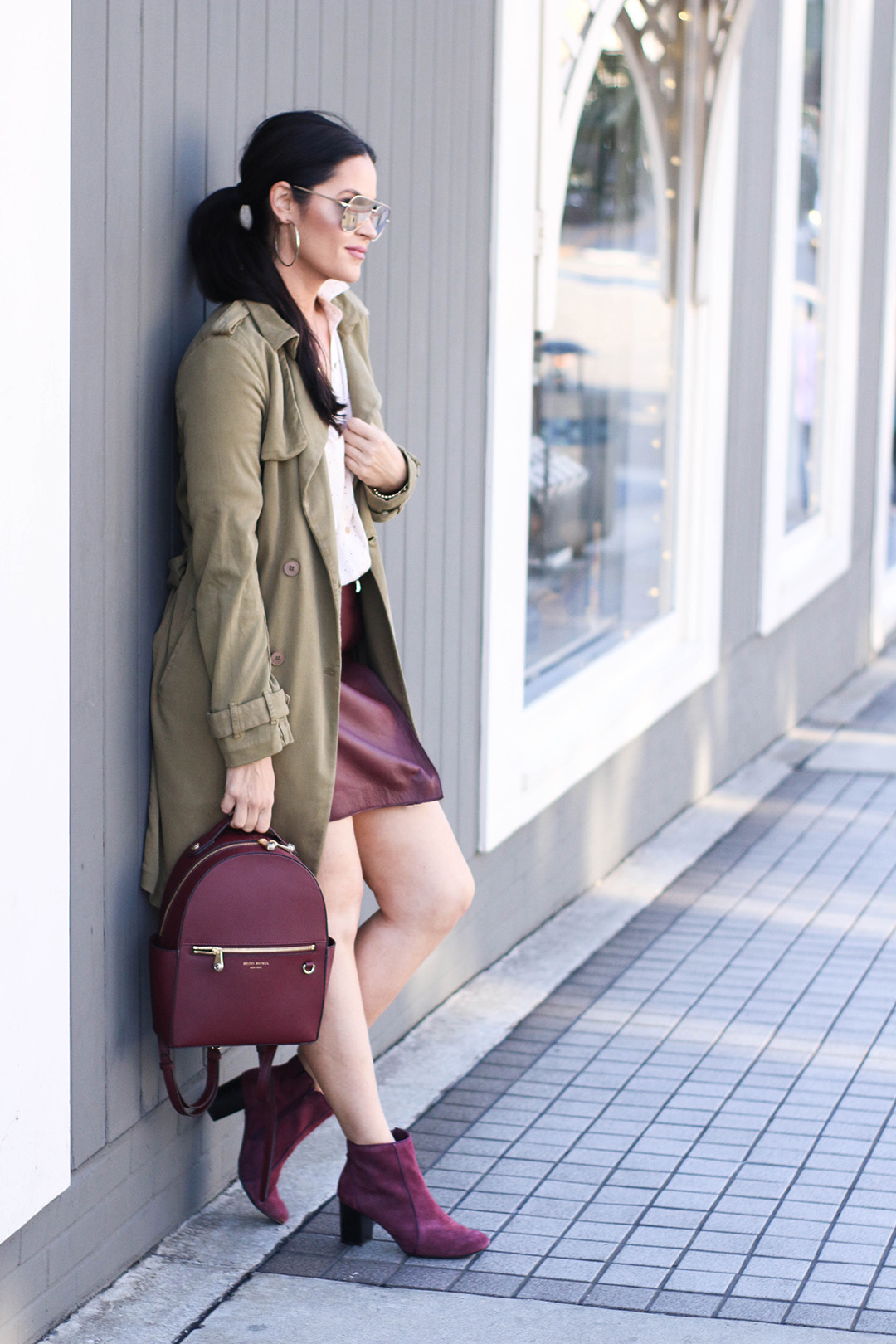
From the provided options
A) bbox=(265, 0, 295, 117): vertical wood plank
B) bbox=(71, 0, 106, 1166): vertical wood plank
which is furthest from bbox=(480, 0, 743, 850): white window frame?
bbox=(71, 0, 106, 1166): vertical wood plank

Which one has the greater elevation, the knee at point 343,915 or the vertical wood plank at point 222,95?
the vertical wood plank at point 222,95

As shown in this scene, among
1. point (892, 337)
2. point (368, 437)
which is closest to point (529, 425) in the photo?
point (368, 437)

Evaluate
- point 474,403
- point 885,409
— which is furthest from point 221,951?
point 885,409

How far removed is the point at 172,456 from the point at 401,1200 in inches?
55.9

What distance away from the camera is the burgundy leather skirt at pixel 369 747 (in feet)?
10.9

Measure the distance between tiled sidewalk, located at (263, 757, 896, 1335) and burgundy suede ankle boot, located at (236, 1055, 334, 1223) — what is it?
0.11 m

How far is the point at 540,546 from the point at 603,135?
1445mm

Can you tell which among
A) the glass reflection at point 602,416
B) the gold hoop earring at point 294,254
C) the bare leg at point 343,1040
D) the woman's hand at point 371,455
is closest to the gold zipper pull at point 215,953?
the bare leg at point 343,1040

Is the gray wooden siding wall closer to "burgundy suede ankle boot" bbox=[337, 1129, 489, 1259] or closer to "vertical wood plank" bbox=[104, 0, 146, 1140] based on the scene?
"vertical wood plank" bbox=[104, 0, 146, 1140]

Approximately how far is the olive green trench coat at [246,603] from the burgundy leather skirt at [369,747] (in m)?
0.11

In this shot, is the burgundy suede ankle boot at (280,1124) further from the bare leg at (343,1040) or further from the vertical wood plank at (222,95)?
the vertical wood plank at (222,95)

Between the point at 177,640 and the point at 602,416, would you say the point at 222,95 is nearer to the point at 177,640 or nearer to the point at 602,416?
the point at 177,640

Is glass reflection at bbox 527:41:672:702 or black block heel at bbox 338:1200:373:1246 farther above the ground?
glass reflection at bbox 527:41:672:702

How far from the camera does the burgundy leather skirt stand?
3.32 meters
